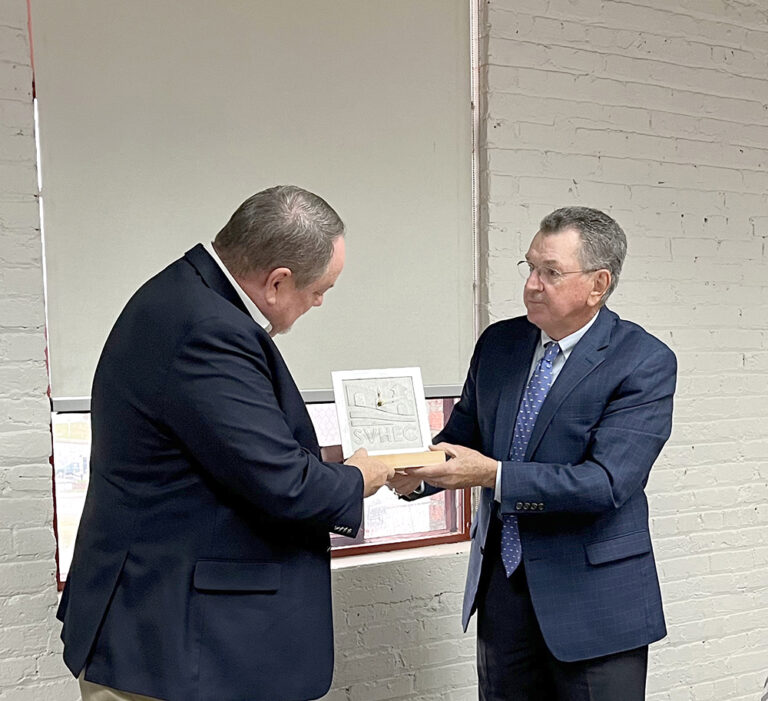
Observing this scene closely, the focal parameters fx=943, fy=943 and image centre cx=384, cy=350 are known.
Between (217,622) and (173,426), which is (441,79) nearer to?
(173,426)

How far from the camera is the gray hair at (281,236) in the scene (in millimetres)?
1796

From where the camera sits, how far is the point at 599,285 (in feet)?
7.58

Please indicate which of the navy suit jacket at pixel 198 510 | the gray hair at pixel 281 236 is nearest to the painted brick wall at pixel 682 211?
the gray hair at pixel 281 236

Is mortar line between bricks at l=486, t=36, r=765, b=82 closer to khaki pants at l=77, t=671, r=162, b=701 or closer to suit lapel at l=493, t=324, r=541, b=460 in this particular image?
suit lapel at l=493, t=324, r=541, b=460

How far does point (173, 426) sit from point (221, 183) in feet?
3.86

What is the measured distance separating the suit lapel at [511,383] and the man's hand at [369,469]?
39 centimetres

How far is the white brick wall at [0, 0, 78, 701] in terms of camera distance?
8.00 feet

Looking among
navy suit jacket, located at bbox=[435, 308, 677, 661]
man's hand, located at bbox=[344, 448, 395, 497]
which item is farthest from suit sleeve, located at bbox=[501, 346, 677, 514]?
man's hand, located at bbox=[344, 448, 395, 497]

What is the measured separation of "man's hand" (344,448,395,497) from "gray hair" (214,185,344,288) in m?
0.43

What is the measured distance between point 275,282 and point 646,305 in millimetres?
1912

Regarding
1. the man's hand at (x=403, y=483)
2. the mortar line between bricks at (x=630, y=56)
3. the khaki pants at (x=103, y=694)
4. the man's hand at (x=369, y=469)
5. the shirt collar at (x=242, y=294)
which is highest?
the mortar line between bricks at (x=630, y=56)

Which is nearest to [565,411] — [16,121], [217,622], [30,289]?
[217,622]

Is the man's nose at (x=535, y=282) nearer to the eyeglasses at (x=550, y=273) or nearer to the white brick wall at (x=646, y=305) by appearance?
the eyeglasses at (x=550, y=273)

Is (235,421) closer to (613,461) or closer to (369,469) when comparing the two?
(369,469)
